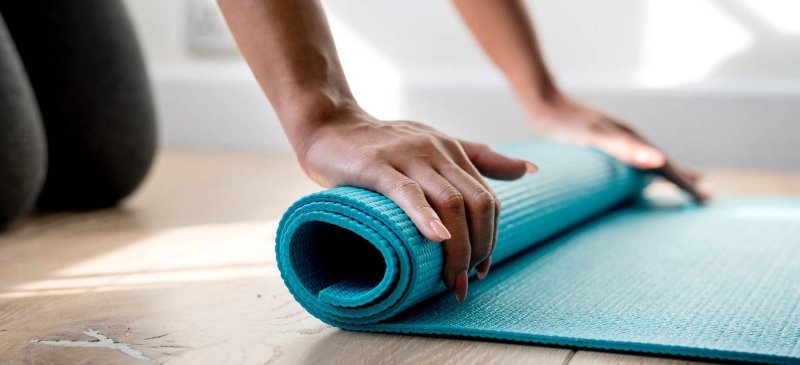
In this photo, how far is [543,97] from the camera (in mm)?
1765

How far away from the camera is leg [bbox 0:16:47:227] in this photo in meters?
1.37

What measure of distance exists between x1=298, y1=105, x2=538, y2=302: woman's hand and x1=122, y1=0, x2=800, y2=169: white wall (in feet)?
6.04

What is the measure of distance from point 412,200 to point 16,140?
0.77 metres

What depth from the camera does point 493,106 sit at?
9.24 feet

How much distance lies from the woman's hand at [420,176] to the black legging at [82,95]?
80 cm

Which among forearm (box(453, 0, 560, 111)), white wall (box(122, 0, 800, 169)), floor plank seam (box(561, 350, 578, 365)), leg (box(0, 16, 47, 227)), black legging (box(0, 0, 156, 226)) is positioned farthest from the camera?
white wall (box(122, 0, 800, 169))

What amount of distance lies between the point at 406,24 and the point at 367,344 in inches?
83.1

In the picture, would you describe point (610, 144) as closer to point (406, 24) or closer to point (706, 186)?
point (706, 186)

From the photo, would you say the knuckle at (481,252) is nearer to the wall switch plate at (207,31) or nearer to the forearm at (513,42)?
the forearm at (513,42)

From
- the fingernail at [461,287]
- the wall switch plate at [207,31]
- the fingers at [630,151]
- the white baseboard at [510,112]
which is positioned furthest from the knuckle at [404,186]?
the wall switch plate at [207,31]

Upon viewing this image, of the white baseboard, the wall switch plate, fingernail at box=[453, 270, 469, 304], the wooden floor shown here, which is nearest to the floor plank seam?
the wooden floor

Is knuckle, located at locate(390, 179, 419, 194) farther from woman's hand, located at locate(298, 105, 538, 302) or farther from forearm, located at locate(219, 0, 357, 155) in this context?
forearm, located at locate(219, 0, 357, 155)

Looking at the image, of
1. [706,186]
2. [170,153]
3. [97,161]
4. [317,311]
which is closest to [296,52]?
[317,311]

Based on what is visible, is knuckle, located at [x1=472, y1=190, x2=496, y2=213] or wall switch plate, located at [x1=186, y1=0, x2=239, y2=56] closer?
knuckle, located at [x1=472, y1=190, x2=496, y2=213]
